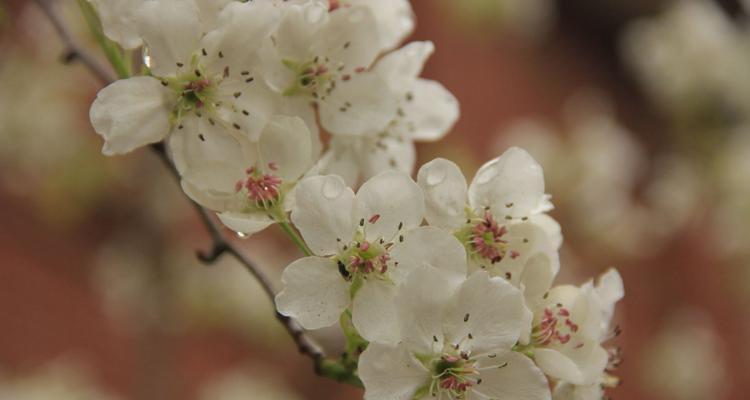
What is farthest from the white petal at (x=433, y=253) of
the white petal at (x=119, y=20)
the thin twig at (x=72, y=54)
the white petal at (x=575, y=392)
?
the thin twig at (x=72, y=54)

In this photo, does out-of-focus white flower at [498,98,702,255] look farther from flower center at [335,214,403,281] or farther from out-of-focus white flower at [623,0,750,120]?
flower center at [335,214,403,281]

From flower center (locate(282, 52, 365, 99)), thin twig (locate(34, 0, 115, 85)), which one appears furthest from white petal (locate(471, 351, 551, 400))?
thin twig (locate(34, 0, 115, 85))

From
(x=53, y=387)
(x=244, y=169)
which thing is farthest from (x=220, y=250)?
(x=53, y=387)

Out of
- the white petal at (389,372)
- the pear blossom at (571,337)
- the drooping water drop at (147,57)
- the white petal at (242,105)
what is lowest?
the pear blossom at (571,337)

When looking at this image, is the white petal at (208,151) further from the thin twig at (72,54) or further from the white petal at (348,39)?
the thin twig at (72,54)

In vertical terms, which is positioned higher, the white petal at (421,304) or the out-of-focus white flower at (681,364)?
the white petal at (421,304)

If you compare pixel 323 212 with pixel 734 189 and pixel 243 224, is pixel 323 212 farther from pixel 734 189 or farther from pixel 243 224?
pixel 734 189

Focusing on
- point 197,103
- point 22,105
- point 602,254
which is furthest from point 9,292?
point 197,103
